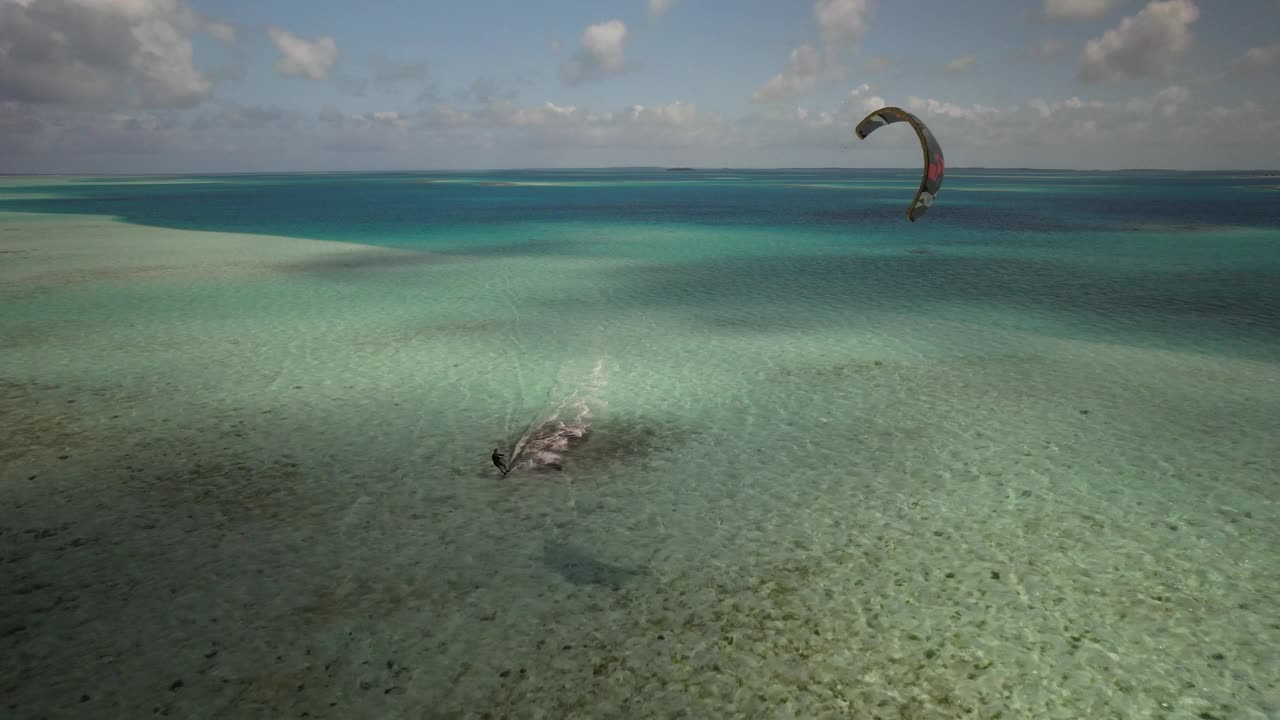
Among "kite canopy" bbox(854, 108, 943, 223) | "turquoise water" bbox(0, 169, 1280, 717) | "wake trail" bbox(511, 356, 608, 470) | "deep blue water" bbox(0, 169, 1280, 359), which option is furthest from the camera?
"deep blue water" bbox(0, 169, 1280, 359)

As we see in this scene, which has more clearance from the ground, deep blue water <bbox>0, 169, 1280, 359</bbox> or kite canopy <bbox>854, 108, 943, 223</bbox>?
kite canopy <bbox>854, 108, 943, 223</bbox>

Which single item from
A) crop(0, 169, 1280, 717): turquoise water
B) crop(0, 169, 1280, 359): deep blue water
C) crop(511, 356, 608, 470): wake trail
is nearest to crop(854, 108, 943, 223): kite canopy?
crop(0, 169, 1280, 717): turquoise water

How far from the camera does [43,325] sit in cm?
1372

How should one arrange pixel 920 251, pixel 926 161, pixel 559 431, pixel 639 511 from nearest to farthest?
pixel 926 161 → pixel 639 511 → pixel 559 431 → pixel 920 251

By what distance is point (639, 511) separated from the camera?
677 centimetres

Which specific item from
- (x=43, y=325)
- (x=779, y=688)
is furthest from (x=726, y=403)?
(x=43, y=325)

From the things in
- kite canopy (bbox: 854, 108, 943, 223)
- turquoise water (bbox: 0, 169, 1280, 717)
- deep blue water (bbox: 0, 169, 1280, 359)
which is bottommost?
turquoise water (bbox: 0, 169, 1280, 717)

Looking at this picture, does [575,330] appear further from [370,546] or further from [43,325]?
[43,325]

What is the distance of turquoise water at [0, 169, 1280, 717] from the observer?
4.64m

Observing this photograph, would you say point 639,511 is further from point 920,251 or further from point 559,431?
point 920,251

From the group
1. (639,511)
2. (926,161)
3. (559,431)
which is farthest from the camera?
(559,431)

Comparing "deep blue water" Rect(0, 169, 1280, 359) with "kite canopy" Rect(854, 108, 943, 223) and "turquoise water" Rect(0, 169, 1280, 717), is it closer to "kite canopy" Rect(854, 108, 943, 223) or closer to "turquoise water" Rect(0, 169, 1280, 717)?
"turquoise water" Rect(0, 169, 1280, 717)

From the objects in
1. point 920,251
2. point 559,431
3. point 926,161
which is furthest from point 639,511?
point 920,251

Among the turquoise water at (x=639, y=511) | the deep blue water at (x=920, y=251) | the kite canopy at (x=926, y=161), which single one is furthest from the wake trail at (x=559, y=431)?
the deep blue water at (x=920, y=251)
